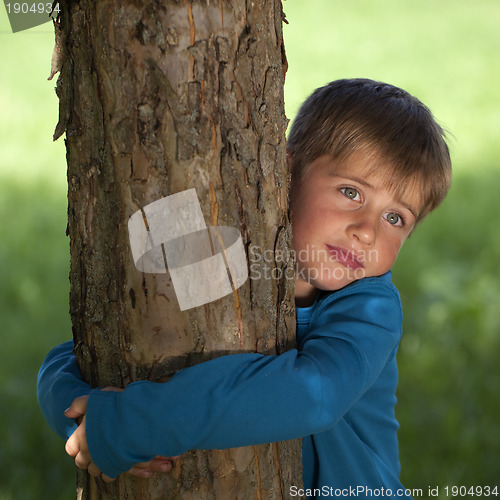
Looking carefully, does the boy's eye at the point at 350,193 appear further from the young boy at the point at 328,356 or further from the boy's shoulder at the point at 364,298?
the boy's shoulder at the point at 364,298

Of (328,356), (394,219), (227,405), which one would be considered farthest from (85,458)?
(394,219)

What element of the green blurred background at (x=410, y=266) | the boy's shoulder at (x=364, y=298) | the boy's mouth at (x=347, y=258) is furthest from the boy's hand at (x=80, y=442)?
the green blurred background at (x=410, y=266)

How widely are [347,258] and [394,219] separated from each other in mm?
232

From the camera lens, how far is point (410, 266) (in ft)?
14.6

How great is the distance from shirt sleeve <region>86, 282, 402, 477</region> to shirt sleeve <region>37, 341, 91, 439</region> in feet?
0.46

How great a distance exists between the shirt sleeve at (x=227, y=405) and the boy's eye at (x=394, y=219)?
0.53 m

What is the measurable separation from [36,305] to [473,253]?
316 cm

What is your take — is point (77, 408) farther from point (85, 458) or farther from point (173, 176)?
point (173, 176)

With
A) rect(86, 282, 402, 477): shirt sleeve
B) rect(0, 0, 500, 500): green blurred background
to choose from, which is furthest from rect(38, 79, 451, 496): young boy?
rect(0, 0, 500, 500): green blurred background

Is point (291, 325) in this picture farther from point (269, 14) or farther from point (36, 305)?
point (36, 305)

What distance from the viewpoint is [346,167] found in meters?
1.76

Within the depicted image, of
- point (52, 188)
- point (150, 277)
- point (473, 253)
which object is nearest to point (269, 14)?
point (150, 277)

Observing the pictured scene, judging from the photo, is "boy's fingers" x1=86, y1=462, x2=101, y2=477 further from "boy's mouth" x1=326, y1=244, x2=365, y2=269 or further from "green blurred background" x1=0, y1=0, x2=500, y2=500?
"green blurred background" x1=0, y1=0, x2=500, y2=500

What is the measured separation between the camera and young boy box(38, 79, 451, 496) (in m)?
1.26
